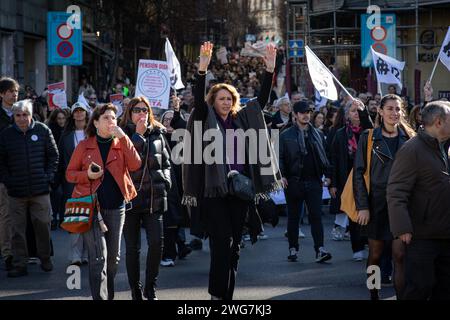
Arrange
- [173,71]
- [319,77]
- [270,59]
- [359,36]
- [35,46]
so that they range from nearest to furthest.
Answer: [270,59] → [319,77] → [173,71] → [359,36] → [35,46]

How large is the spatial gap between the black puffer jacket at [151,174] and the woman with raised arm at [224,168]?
682mm

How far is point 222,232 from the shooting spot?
26.4 feet

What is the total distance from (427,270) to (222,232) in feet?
5.76

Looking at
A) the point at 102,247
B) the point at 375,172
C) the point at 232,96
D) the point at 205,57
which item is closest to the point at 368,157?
the point at 375,172

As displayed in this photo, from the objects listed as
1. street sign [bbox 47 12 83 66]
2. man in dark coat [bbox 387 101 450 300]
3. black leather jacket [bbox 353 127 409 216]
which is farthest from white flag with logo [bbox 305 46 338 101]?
street sign [bbox 47 12 83 66]

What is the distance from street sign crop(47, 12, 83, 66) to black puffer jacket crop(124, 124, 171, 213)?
12458 millimetres

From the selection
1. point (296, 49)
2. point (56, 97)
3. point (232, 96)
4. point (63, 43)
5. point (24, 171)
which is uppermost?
point (296, 49)

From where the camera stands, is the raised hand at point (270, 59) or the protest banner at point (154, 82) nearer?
the raised hand at point (270, 59)

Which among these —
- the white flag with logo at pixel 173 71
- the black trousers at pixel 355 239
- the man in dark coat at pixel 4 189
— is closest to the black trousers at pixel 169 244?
the man in dark coat at pixel 4 189

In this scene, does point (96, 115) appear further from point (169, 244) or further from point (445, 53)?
point (445, 53)

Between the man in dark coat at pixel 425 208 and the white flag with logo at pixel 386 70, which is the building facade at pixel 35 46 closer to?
the white flag with logo at pixel 386 70

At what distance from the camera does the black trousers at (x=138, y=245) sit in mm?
8875

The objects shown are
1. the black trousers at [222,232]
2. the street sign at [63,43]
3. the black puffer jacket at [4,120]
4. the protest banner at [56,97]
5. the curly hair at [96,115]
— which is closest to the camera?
the black trousers at [222,232]

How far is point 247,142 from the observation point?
8.25 metres
